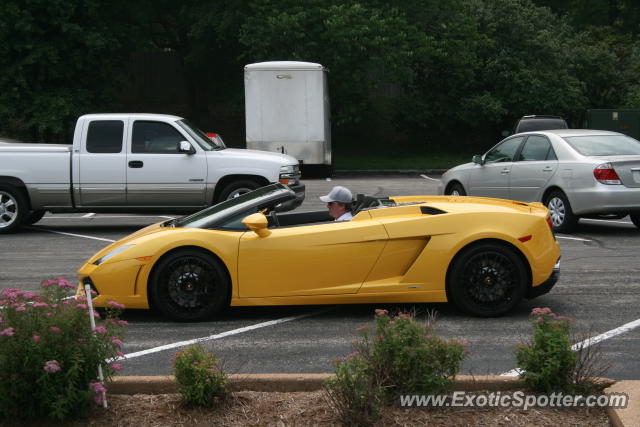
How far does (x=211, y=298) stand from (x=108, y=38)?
87.8 ft

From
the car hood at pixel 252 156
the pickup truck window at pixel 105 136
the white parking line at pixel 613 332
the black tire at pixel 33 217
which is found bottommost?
the white parking line at pixel 613 332

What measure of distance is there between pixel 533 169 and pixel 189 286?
7.68 metres

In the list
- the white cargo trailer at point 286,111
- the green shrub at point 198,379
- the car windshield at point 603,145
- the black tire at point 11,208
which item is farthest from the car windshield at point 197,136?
the white cargo trailer at point 286,111

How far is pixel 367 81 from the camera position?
106 feet

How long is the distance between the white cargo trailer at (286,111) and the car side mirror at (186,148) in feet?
36.8

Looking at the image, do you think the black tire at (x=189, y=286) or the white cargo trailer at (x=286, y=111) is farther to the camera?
the white cargo trailer at (x=286, y=111)

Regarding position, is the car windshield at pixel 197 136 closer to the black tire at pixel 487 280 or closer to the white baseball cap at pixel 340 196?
the white baseball cap at pixel 340 196

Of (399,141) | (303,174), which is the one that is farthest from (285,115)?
(399,141)

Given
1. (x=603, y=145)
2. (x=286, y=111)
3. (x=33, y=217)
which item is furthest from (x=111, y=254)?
(x=286, y=111)

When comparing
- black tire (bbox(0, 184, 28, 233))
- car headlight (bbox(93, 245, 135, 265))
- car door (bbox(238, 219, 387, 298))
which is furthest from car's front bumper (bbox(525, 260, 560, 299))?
black tire (bbox(0, 184, 28, 233))

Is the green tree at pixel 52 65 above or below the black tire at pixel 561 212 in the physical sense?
above

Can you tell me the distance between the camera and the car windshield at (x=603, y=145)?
13133 millimetres

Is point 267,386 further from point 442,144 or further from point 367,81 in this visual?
point 442,144

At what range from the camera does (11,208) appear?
14.2 metres
